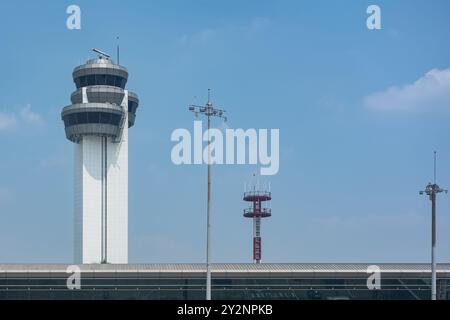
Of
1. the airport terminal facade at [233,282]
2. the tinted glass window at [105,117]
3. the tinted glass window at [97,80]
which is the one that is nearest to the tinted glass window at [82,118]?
the tinted glass window at [105,117]

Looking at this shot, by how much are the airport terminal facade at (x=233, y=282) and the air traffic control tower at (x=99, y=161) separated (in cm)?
5110

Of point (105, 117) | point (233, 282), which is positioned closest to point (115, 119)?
point (105, 117)

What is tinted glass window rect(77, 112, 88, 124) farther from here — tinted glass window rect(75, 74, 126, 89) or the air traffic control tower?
tinted glass window rect(75, 74, 126, 89)

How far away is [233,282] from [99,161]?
64.6 m

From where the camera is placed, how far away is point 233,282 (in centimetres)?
11338

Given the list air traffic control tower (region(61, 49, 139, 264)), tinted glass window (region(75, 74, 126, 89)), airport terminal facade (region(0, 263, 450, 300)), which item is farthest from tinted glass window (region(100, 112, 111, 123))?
airport terminal facade (region(0, 263, 450, 300))

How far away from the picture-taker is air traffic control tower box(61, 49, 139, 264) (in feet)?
549

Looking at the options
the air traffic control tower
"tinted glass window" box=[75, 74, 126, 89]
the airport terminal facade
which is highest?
"tinted glass window" box=[75, 74, 126, 89]

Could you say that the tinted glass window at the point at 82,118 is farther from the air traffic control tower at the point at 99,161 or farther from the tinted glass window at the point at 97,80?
the tinted glass window at the point at 97,80

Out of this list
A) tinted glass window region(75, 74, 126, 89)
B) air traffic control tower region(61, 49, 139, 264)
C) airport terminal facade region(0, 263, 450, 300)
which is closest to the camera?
airport terminal facade region(0, 263, 450, 300)

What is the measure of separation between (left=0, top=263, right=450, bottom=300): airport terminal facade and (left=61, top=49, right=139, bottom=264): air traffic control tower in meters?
51.1

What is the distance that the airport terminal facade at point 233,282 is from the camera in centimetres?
11281
